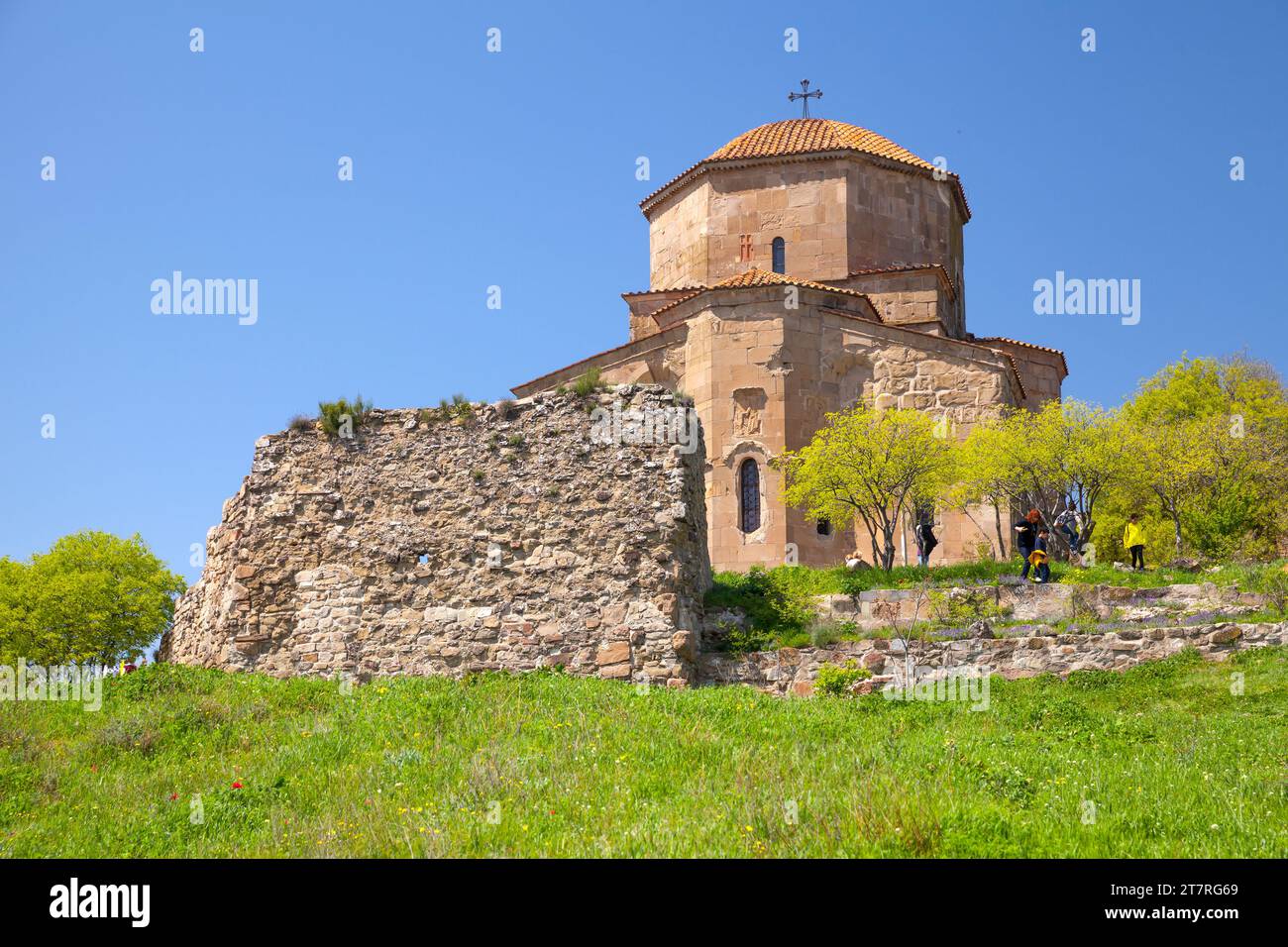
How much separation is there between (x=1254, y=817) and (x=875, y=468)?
41.5 ft

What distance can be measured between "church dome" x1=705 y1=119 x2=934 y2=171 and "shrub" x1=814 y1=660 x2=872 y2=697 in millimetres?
17562

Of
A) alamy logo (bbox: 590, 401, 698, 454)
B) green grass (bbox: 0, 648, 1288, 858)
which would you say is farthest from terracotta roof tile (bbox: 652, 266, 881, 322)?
green grass (bbox: 0, 648, 1288, 858)

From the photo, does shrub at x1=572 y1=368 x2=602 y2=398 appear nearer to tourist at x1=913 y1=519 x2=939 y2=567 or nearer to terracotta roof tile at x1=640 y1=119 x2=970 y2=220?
tourist at x1=913 y1=519 x2=939 y2=567

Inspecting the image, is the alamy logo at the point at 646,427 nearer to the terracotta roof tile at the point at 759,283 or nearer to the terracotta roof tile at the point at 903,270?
the terracotta roof tile at the point at 759,283

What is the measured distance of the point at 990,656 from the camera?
1454 cm

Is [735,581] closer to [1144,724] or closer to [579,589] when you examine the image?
[579,589]

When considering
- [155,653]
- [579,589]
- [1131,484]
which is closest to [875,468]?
[1131,484]

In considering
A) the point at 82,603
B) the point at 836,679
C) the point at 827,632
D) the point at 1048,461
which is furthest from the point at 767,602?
the point at 82,603

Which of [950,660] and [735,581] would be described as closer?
[950,660]

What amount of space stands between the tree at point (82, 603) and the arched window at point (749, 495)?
50.5 feet

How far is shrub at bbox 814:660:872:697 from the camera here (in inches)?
537

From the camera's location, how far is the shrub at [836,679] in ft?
44.8
